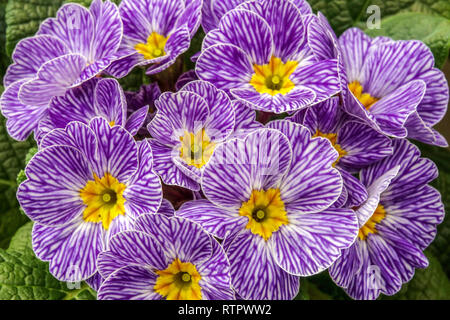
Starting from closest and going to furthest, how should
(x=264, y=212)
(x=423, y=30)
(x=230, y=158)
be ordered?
(x=230, y=158) → (x=264, y=212) → (x=423, y=30)

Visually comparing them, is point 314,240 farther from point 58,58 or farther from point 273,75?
point 58,58

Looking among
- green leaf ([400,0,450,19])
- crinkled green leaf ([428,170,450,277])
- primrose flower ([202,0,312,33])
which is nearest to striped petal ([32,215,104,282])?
primrose flower ([202,0,312,33])

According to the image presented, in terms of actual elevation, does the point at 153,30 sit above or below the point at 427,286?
above

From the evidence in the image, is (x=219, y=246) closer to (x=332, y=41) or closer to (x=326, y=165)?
(x=326, y=165)

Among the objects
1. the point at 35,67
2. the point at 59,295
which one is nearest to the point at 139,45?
the point at 35,67

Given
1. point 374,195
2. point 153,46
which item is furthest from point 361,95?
point 153,46

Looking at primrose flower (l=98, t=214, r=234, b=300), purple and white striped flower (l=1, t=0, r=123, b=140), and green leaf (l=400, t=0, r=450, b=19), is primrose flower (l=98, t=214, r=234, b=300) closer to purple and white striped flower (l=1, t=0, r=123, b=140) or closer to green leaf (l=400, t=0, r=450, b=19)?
purple and white striped flower (l=1, t=0, r=123, b=140)
